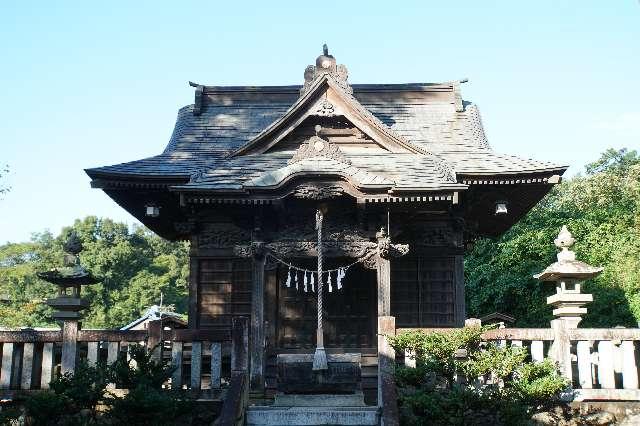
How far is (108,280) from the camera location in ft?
188

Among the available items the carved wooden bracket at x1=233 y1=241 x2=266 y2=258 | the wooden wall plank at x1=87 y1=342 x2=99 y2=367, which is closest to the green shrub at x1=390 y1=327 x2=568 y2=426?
the carved wooden bracket at x1=233 y1=241 x2=266 y2=258

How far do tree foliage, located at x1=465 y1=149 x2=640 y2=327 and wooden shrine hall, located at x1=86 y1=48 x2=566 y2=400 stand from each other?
822 cm

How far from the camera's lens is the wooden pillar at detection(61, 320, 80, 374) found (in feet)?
37.4

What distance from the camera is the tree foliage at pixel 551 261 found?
74.4ft

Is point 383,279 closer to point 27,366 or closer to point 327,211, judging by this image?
point 327,211

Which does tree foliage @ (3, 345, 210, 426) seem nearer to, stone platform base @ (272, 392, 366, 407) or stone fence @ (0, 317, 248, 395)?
stone fence @ (0, 317, 248, 395)

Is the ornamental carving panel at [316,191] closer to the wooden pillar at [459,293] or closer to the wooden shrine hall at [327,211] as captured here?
the wooden shrine hall at [327,211]

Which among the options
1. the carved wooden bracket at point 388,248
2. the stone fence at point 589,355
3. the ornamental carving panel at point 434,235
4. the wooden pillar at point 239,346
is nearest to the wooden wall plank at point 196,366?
the wooden pillar at point 239,346

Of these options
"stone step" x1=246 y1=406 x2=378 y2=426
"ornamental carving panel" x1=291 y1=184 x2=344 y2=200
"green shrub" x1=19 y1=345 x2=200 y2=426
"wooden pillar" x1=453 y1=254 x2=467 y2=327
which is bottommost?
"stone step" x1=246 y1=406 x2=378 y2=426

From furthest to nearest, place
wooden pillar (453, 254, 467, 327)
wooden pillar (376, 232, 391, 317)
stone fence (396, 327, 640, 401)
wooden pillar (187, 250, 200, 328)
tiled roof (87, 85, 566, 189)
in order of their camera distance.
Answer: wooden pillar (187, 250, 200, 328), wooden pillar (453, 254, 467, 327), tiled roof (87, 85, 566, 189), wooden pillar (376, 232, 391, 317), stone fence (396, 327, 640, 401)

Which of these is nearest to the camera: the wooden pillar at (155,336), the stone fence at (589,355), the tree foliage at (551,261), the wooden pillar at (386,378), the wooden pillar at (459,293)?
the wooden pillar at (386,378)

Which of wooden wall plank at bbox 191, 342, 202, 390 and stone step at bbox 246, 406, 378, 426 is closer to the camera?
stone step at bbox 246, 406, 378, 426

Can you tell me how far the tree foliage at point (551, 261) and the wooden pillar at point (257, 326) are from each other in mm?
13077

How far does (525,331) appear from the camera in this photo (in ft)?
36.2
